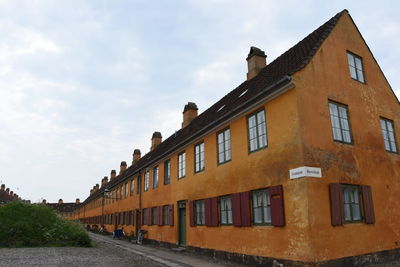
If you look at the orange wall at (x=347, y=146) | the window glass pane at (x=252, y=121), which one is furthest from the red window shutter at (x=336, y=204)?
the window glass pane at (x=252, y=121)

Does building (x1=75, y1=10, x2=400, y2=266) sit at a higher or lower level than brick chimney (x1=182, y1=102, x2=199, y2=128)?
lower

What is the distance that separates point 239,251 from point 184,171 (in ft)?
20.0

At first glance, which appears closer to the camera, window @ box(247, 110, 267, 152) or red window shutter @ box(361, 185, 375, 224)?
red window shutter @ box(361, 185, 375, 224)

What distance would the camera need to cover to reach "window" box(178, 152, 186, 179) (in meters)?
16.5

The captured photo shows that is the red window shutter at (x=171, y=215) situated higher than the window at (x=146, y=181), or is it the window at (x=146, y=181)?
the window at (x=146, y=181)

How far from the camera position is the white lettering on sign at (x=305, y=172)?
8711 millimetres

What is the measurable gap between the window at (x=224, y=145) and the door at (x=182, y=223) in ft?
13.7

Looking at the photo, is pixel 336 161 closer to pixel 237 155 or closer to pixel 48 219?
pixel 237 155

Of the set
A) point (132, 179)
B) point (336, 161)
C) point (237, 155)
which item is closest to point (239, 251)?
point (237, 155)

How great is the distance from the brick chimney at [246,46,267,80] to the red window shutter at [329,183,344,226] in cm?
857

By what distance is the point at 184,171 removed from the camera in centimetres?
1634

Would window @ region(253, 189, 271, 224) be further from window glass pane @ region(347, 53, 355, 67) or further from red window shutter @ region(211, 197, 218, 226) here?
window glass pane @ region(347, 53, 355, 67)

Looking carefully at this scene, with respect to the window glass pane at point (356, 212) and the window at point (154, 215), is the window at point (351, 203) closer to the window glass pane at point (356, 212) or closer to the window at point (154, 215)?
the window glass pane at point (356, 212)

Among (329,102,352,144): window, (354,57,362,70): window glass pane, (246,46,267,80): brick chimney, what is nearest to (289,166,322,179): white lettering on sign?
(329,102,352,144): window
